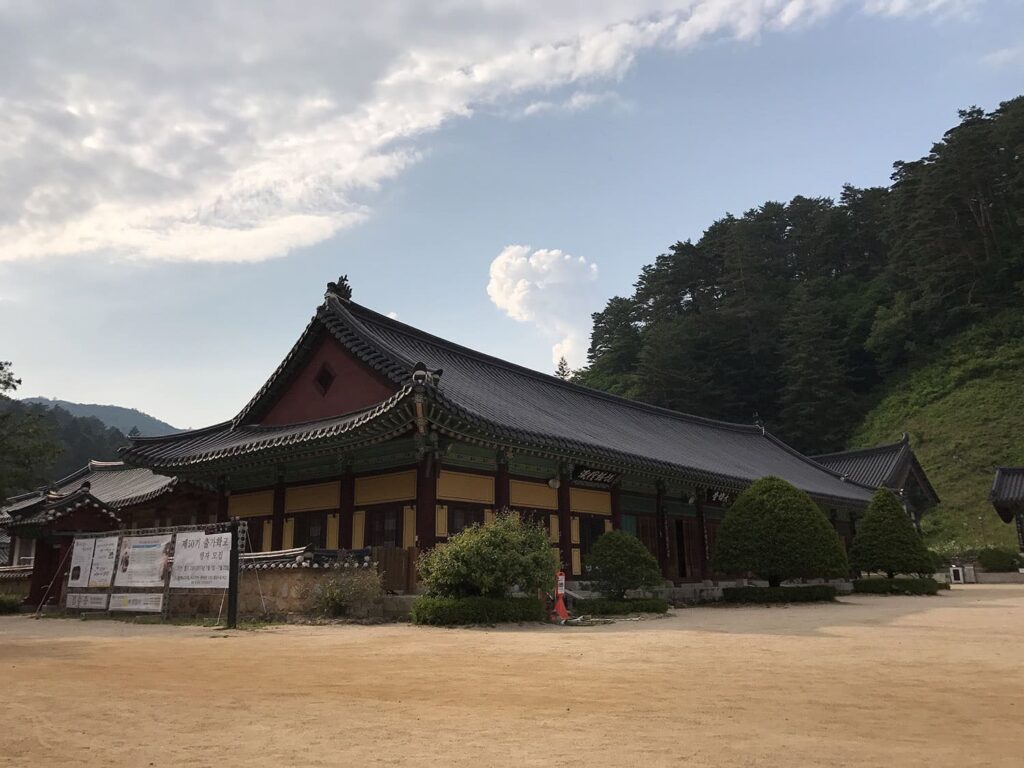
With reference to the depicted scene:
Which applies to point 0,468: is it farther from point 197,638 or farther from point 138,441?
point 197,638

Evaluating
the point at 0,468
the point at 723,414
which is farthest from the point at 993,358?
the point at 0,468

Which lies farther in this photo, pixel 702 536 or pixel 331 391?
pixel 702 536

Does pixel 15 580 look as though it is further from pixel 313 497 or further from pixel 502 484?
pixel 502 484

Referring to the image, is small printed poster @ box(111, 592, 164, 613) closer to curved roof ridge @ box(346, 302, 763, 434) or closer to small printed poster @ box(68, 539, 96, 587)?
small printed poster @ box(68, 539, 96, 587)

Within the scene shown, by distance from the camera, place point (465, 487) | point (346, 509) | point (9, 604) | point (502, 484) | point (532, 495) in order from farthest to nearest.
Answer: point (9, 604)
point (532, 495)
point (346, 509)
point (502, 484)
point (465, 487)

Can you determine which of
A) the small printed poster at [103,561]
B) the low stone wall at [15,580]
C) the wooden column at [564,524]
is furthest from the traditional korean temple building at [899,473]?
the low stone wall at [15,580]

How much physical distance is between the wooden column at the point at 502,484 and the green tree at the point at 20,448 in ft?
59.5

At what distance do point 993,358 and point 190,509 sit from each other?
2221 inches

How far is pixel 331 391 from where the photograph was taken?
23.5 metres

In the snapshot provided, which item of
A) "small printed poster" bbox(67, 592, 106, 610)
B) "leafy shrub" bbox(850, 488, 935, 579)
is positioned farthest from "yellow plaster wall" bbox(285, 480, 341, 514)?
"leafy shrub" bbox(850, 488, 935, 579)

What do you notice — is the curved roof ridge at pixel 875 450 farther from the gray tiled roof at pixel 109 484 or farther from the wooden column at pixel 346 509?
the gray tiled roof at pixel 109 484

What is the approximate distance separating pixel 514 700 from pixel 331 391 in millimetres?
17383

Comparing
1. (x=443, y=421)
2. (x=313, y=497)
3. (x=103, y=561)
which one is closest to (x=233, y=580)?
(x=443, y=421)

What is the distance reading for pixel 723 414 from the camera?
7425cm
